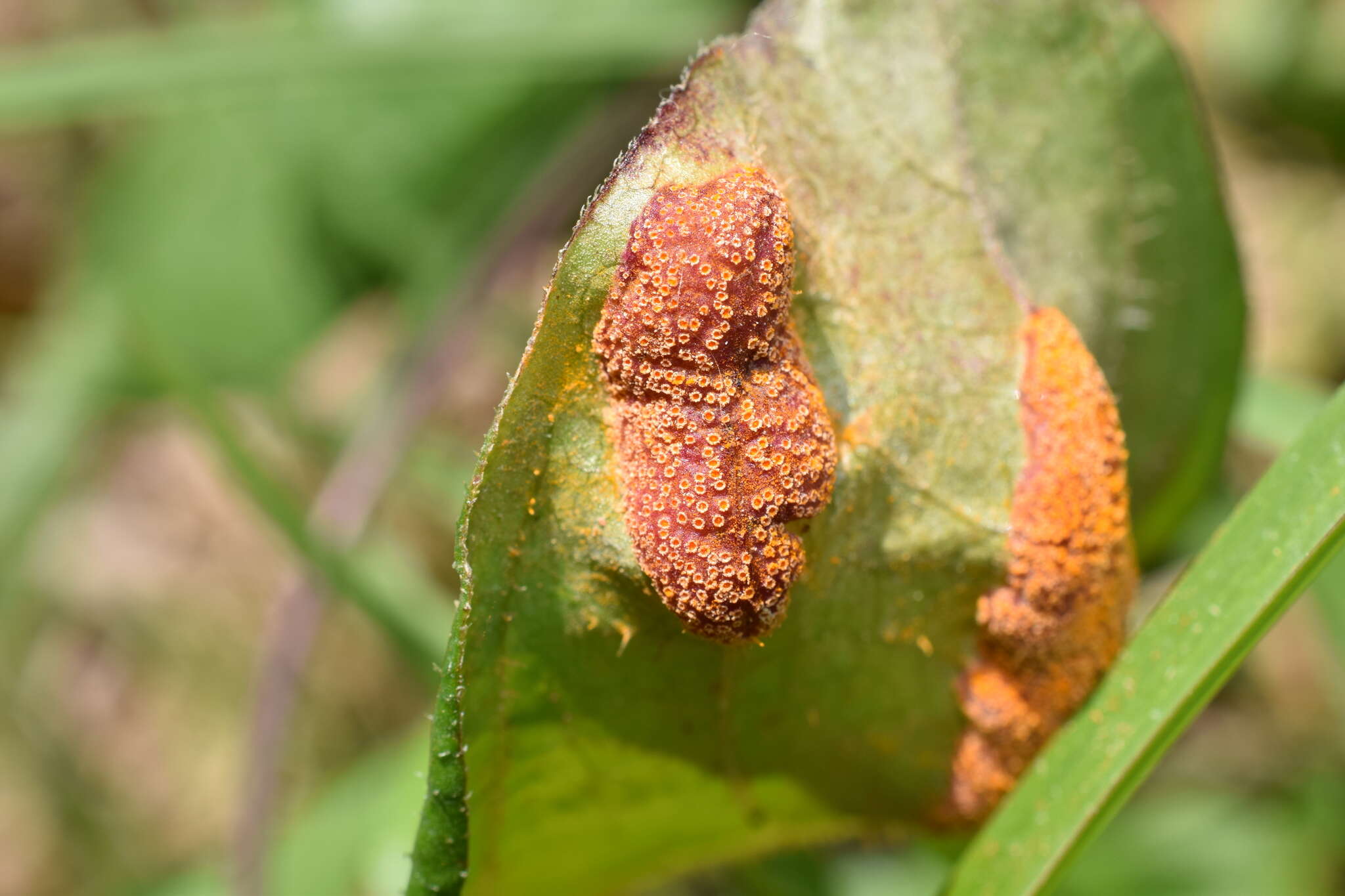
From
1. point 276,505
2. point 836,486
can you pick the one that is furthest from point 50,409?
point 836,486

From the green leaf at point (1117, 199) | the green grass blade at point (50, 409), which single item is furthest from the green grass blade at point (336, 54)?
the green leaf at point (1117, 199)

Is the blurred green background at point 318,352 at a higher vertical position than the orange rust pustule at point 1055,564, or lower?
higher

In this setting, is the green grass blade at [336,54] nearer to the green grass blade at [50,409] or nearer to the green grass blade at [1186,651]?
the green grass blade at [50,409]

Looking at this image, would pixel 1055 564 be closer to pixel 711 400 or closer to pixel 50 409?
pixel 711 400

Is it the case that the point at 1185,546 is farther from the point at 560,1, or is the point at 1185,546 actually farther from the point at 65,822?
the point at 65,822

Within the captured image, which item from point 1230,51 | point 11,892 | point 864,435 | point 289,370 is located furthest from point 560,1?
point 11,892

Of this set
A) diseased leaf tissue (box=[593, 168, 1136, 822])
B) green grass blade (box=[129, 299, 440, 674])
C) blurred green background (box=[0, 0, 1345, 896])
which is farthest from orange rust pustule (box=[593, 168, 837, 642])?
blurred green background (box=[0, 0, 1345, 896])

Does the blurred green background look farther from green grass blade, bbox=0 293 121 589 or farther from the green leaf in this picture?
the green leaf
